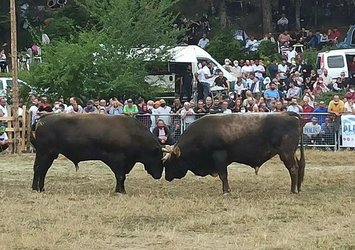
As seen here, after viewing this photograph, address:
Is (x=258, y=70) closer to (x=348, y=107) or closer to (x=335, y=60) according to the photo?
(x=335, y=60)

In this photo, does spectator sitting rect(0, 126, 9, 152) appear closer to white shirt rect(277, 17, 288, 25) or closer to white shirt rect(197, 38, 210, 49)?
white shirt rect(197, 38, 210, 49)

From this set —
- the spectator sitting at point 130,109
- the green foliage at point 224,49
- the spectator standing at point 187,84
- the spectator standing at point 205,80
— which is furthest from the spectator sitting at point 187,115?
the green foliage at point 224,49

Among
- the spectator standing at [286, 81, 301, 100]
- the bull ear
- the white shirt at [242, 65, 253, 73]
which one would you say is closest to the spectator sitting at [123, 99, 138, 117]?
the spectator standing at [286, 81, 301, 100]

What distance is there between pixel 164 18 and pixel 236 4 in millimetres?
16427

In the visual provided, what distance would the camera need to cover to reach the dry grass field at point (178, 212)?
11.6 m

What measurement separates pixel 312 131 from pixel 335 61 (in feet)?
31.9

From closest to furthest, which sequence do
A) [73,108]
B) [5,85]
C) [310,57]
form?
[73,108] → [5,85] → [310,57]

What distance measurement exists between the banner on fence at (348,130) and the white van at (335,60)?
29.9ft

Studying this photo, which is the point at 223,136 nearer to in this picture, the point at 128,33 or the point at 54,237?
the point at 54,237

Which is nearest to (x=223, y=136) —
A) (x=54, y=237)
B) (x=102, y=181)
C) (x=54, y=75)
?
(x=102, y=181)

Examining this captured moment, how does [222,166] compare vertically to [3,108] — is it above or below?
below

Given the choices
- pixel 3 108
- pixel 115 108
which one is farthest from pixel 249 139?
pixel 3 108

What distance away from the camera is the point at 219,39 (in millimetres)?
40156

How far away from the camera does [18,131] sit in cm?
2555
